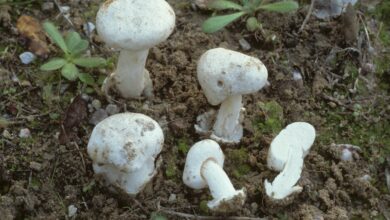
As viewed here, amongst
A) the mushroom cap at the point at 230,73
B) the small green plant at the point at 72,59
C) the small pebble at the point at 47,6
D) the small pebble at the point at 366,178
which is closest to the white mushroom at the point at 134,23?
the mushroom cap at the point at 230,73

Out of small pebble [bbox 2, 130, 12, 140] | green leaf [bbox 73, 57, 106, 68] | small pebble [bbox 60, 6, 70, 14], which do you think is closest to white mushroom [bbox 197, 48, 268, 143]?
green leaf [bbox 73, 57, 106, 68]

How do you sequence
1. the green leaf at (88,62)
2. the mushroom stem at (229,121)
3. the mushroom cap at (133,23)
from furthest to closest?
the green leaf at (88,62) < the mushroom stem at (229,121) < the mushroom cap at (133,23)

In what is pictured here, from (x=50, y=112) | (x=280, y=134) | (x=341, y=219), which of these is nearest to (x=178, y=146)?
(x=280, y=134)

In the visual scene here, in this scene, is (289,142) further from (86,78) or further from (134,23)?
(86,78)

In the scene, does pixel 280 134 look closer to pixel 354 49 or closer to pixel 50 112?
pixel 354 49

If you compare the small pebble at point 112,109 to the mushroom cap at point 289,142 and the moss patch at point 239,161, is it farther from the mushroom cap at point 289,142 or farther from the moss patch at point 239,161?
the mushroom cap at point 289,142

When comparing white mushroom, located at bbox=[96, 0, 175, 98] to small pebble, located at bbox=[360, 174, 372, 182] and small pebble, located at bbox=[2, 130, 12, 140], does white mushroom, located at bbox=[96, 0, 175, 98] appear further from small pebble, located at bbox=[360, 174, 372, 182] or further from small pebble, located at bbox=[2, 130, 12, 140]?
small pebble, located at bbox=[360, 174, 372, 182]
